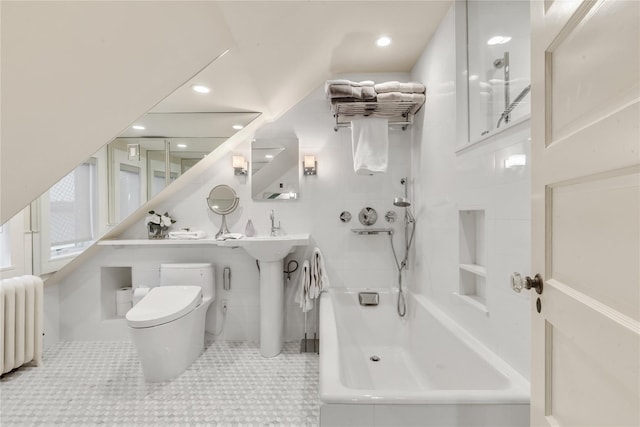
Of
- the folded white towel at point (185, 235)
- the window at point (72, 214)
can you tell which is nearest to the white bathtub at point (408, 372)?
the folded white towel at point (185, 235)

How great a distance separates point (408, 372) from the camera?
1.96m

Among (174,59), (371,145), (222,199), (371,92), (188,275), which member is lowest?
(188,275)

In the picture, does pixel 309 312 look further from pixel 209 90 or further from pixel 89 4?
pixel 89 4

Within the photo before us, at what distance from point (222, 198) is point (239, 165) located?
342 millimetres

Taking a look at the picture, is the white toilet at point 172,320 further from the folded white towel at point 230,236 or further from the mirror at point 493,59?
the mirror at point 493,59

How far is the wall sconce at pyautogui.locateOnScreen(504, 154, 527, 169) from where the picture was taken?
109 cm

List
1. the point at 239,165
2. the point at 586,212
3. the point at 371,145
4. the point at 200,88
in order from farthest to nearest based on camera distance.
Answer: the point at 239,165
the point at 371,145
the point at 200,88
the point at 586,212

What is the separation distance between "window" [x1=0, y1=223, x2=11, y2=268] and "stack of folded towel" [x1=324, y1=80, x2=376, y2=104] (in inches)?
101

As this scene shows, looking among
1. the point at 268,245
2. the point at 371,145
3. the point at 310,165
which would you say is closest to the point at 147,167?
the point at 268,245

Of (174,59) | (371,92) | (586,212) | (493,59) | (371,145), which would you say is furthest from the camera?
(371,145)

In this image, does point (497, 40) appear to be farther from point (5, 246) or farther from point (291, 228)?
point (5, 246)

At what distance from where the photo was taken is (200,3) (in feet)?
4.06

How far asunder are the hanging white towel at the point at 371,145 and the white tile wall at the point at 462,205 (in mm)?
304

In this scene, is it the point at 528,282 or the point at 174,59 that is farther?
the point at 174,59
